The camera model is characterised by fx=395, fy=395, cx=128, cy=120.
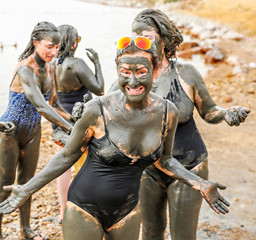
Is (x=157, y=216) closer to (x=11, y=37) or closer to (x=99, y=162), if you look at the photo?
(x=99, y=162)

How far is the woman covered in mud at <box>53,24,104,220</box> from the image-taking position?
4.56 metres

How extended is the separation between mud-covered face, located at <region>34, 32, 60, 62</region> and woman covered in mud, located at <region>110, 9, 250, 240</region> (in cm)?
91

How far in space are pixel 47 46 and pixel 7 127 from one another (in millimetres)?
827

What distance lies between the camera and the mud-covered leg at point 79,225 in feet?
7.88

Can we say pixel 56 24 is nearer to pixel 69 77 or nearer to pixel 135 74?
pixel 69 77

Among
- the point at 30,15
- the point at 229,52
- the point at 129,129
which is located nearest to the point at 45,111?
the point at 129,129

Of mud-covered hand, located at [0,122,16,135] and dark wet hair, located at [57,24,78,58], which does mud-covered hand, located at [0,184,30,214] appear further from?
dark wet hair, located at [57,24,78,58]

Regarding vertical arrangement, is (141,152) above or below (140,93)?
below

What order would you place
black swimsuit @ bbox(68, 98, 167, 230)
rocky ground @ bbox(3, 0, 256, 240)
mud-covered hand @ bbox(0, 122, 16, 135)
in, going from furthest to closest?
1. rocky ground @ bbox(3, 0, 256, 240)
2. mud-covered hand @ bbox(0, 122, 16, 135)
3. black swimsuit @ bbox(68, 98, 167, 230)

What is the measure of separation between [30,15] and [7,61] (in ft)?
52.4

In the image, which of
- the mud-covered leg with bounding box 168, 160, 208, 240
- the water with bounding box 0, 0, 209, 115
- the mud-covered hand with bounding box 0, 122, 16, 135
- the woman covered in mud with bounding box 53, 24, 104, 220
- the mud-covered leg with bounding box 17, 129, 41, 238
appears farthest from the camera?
the water with bounding box 0, 0, 209, 115

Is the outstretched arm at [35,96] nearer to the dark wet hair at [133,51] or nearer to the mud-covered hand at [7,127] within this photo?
the mud-covered hand at [7,127]

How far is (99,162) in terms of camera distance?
2.39 metres

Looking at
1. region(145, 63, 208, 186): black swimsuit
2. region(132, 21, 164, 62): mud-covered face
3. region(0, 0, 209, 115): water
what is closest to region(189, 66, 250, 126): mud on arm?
region(145, 63, 208, 186): black swimsuit
